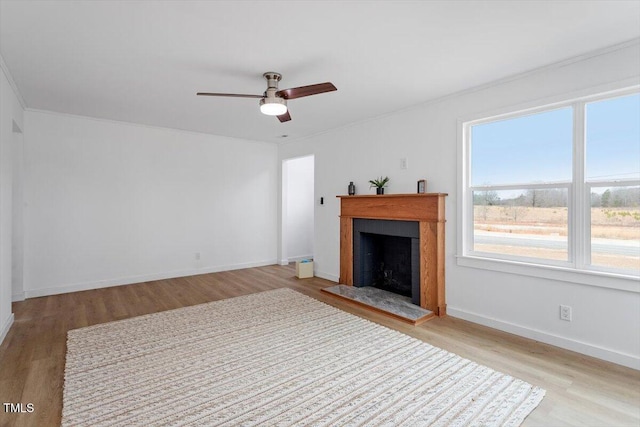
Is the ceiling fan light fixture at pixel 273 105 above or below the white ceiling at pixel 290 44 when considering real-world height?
below

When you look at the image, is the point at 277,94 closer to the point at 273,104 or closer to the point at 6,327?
the point at 273,104

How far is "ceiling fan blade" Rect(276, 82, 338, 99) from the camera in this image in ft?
8.46

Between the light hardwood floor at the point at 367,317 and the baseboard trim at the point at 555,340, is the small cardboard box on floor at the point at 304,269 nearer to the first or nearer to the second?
the light hardwood floor at the point at 367,317

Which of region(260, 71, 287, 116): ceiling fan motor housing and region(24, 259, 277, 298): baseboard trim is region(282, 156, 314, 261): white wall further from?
region(260, 71, 287, 116): ceiling fan motor housing

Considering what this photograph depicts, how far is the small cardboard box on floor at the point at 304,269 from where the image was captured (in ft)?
17.4

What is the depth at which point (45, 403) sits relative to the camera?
6.50ft

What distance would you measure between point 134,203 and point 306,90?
3.76 metres

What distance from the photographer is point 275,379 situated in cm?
224

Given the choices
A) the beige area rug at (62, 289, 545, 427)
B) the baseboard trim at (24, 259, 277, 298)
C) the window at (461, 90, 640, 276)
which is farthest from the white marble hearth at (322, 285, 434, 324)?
the baseboard trim at (24, 259, 277, 298)

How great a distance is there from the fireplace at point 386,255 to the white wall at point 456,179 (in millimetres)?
460

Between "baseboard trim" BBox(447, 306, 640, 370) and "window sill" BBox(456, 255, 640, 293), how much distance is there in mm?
523

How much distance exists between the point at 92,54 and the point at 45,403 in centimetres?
266

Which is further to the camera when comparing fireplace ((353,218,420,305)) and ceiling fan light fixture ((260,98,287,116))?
fireplace ((353,218,420,305))

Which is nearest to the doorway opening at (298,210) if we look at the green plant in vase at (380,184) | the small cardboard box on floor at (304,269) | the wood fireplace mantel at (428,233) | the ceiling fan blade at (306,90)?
the small cardboard box on floor at (304,269)
